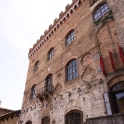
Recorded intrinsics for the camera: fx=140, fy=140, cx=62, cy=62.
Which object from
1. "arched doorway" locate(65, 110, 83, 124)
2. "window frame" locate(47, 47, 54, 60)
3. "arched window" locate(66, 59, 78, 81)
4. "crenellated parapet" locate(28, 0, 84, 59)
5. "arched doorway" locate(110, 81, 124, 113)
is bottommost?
"arched doorway" locate(65, 110, 83, 124)

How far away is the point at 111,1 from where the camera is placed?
379 inches

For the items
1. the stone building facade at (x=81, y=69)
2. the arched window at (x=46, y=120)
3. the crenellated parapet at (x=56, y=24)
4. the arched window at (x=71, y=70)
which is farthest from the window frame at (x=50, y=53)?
A: the arched window at (x=46, y=120)

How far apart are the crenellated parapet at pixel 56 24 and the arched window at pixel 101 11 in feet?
8.46

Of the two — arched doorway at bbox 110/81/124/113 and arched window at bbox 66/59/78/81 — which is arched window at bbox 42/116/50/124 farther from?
arched doorway at bbox 110/81/124/113

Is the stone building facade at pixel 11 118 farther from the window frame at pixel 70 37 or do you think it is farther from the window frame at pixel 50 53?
the window frame at pixel 70 37

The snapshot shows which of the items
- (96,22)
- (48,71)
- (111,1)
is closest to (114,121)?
(96,22)

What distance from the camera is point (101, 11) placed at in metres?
10.3

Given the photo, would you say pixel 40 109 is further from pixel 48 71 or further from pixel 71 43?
pixel 71 43

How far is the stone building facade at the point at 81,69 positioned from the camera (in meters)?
7.38

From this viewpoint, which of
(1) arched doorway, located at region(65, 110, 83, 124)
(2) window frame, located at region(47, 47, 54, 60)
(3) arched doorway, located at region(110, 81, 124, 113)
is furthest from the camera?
(2) window frame, located at region(47, 47, 54, 60)

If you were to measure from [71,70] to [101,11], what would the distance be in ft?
16.0

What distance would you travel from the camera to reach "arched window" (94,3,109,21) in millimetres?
9973

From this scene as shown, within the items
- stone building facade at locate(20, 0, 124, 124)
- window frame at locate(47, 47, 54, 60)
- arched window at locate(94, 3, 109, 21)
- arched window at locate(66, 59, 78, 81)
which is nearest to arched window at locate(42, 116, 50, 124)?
stone building facade at locate(20, 0, 124, 124)

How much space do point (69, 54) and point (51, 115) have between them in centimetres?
478
